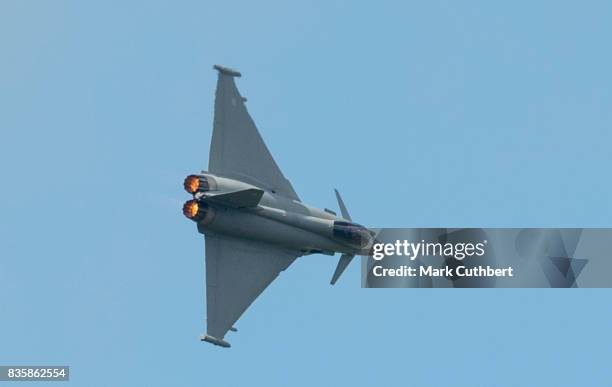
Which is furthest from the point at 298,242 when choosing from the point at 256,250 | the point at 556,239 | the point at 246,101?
the point at 556,239

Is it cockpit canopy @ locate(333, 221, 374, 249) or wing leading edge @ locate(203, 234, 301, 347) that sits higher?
cockpit canopy @ locate(333, 221, 374, 249)

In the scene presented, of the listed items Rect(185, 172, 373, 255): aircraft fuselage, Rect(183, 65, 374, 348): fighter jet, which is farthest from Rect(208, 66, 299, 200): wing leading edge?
Rect(185, 172, 373, 255): aircraft fuselage

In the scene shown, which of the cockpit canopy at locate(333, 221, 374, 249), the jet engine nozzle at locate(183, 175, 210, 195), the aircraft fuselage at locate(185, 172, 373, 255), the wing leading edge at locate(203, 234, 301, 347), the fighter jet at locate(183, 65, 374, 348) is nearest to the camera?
the jet engine nozzle at locate(183, 175, 210, 195)

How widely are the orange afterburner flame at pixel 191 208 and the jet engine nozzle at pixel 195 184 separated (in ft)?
1.36

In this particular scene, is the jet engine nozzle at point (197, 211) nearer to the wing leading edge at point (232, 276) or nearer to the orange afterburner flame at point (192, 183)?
the orange afterburner flame at point (192, 183)

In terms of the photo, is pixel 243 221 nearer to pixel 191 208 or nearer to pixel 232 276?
pixel 191 208

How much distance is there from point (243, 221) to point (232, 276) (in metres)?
2.84

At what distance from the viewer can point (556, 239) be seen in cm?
6412

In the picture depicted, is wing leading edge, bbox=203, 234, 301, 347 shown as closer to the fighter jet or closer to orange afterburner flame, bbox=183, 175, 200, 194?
the fighter jet

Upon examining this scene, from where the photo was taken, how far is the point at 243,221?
58844 mm

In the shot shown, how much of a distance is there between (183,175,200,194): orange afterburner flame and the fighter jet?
40 mm

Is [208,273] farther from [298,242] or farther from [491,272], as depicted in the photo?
[491,272]

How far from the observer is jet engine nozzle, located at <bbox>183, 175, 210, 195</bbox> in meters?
57.7

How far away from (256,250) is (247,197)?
3.48 meters
